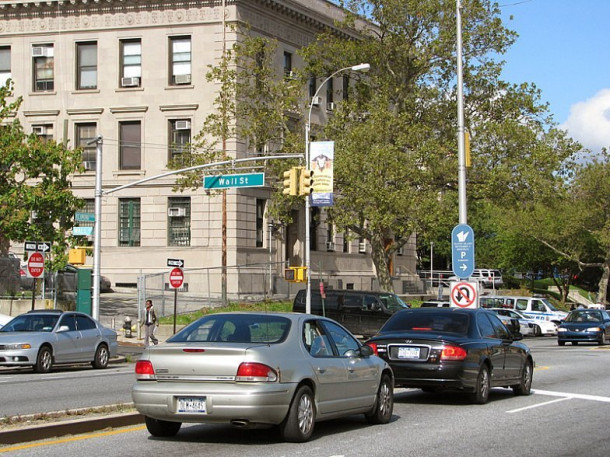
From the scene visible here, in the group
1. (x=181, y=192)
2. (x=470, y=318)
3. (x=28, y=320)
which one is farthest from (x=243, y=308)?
(x=470, y=318)

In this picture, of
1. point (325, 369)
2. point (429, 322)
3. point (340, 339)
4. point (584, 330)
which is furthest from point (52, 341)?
point (584, 330)

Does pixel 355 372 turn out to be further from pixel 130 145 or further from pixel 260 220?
pixel 130 145

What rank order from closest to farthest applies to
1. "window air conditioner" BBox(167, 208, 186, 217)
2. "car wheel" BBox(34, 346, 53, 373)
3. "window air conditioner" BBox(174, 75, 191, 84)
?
"car wheel" BBox(34, 346, 53, 373)
"window air conditioner" BBox(167, 208, 186, 217)
"window air conditioner" BBox(174, 75, 191, 84)

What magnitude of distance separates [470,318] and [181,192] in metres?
32.7

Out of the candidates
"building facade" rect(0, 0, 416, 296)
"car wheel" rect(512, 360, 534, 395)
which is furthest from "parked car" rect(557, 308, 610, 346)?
"car wheel" rect(512, 360, 534, 395)

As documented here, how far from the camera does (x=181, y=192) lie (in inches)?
1860

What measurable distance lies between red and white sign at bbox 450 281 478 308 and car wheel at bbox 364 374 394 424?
1128 cm

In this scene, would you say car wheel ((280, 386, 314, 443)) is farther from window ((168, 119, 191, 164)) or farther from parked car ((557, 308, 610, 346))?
window ((168, 119, 191, 164))

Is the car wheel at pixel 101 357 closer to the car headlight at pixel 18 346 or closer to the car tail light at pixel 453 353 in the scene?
the car headlight at pixel 18 346

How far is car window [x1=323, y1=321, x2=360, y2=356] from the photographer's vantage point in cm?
1212

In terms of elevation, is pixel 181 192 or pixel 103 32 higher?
pixel 103 32

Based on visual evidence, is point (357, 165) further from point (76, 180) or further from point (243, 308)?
point (76, 180)

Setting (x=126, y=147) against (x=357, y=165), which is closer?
(x=357, y=165)

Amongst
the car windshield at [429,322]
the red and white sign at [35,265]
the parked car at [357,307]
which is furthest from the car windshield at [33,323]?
the parked car at [357,307]
